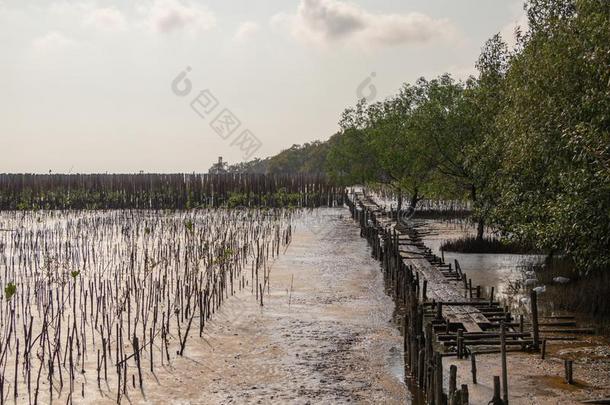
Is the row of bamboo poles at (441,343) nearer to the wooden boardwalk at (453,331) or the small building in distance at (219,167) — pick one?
the wooden boardwalk at (453,331)

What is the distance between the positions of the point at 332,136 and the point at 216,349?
63689 mm

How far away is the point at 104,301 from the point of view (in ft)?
38.7

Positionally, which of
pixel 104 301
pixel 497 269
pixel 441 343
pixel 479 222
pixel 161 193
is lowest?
pixel 441 343

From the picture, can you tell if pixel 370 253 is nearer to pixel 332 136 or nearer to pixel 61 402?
pixel 61 402

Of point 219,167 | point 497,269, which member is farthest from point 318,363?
point 219,167

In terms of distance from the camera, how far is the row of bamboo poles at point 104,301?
880cm

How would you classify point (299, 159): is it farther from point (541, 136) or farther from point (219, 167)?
point (541, 136)

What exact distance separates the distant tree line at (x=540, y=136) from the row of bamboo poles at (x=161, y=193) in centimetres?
1312

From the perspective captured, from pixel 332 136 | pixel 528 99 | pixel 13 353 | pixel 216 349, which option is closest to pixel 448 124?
pixel 528 99

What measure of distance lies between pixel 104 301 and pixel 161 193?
96.4 feet

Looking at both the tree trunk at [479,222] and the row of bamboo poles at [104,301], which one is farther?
the tree trunk at [479,222]

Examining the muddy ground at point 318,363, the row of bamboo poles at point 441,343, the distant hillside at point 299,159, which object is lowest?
the muddy ground at point 318,363

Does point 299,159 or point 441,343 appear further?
point 299,159

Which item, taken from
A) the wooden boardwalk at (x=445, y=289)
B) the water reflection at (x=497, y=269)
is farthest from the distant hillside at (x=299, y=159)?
the wooden boardwalk at (x=445, y=289)
